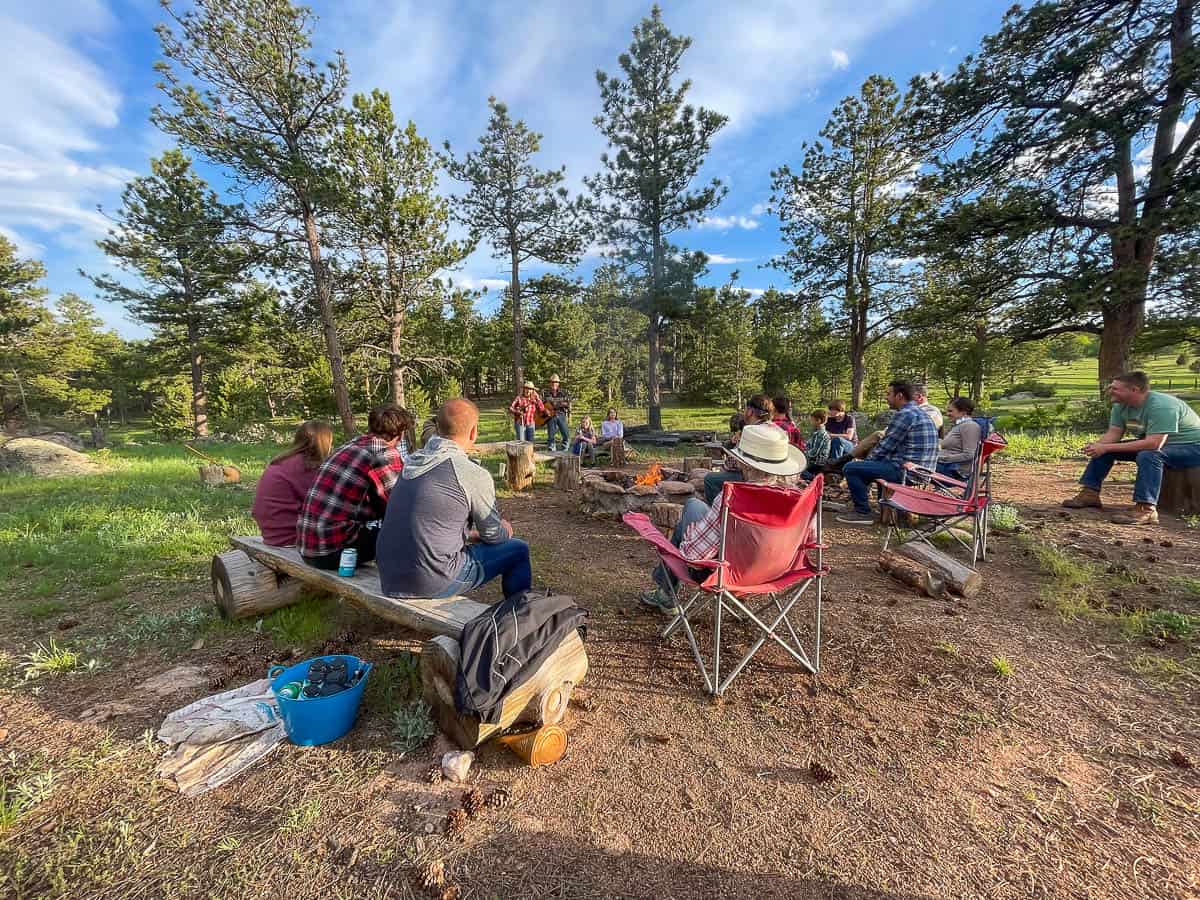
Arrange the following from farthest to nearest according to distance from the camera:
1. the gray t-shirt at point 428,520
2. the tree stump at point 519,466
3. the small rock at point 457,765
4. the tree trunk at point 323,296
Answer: the tree trunk at point 323,296 → the tree stump at point 519,466 → the gray t-shirt at point 428,520 → the small rock at point 457,765

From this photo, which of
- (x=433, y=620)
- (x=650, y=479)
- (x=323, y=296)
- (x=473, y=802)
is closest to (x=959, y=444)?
(x=650, y=479)

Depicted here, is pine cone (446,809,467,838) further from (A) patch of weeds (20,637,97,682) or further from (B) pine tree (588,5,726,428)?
(B) pine tree (588,5,726,428)

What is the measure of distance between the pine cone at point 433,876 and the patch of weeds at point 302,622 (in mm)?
2085

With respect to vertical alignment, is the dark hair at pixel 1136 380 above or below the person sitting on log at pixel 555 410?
above

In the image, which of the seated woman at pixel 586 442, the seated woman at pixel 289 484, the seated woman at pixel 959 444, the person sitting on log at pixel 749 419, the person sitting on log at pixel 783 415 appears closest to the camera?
the seated woman at pixel 289 484

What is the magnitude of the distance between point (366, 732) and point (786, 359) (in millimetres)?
31678

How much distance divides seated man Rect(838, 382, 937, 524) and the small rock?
194 inches

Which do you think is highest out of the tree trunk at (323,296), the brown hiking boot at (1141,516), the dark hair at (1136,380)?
the tree trunk at (323,296)

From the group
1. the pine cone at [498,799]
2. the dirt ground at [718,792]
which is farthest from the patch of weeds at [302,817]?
the pine cone at [498,799]

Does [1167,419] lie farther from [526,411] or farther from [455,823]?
[526,411]

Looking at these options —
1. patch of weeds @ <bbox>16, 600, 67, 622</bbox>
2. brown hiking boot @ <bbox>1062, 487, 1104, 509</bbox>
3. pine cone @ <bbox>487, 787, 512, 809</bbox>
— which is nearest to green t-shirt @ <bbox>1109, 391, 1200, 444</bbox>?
brown hiking boot @ <bbox>1062, 487, 1104, 509</bbox>

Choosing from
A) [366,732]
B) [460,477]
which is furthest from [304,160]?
[366,732]

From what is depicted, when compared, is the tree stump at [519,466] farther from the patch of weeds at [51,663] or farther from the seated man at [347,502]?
the patch of weeds at [51,663]

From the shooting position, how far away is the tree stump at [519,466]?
25.9 ft
